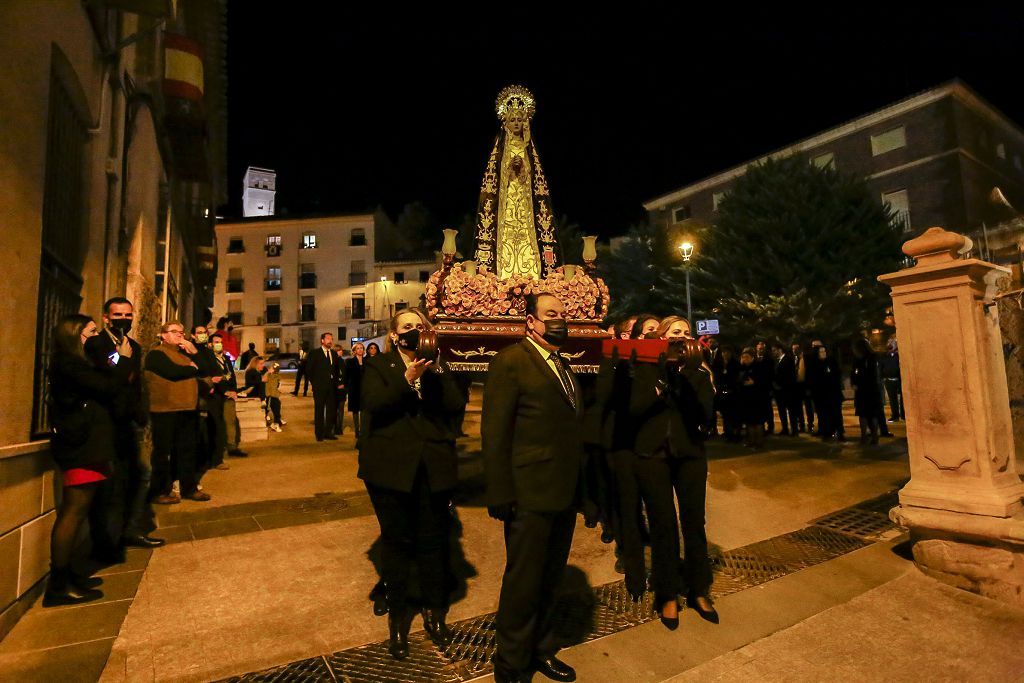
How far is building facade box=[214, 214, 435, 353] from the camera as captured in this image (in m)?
48.5

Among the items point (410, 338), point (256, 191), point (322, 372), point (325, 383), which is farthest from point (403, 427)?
point (256, 191)

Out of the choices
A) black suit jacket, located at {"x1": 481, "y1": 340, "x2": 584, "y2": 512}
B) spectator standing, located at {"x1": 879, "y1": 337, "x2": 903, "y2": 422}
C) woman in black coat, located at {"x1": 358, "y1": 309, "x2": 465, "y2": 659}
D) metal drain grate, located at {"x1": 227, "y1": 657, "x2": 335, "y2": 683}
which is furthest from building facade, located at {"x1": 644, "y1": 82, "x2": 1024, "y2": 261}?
metal drain grate, located at {"x1": 227, "y1": 657, "x2": 335, "y2": 683}

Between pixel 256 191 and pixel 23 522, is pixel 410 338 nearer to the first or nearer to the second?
pixel 23 522

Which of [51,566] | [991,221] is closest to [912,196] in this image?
[991,221]

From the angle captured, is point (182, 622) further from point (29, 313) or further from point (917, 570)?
point (917, 570)

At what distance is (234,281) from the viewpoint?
49.8 metres

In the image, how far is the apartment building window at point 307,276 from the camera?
49.2 m

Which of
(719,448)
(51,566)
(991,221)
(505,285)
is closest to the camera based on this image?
(51,566)

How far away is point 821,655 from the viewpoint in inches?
119

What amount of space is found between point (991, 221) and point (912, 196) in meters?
3.66

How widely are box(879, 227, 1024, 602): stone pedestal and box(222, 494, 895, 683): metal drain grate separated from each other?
73 centimetres

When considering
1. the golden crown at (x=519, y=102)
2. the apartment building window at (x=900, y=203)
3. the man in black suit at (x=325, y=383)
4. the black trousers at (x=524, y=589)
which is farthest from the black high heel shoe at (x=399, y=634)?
the apartment building window at (x=900, y=203)

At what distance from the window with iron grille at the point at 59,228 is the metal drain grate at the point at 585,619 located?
3151 mm

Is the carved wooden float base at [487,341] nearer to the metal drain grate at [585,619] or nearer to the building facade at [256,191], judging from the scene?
the metal drain grate at [585,619]
